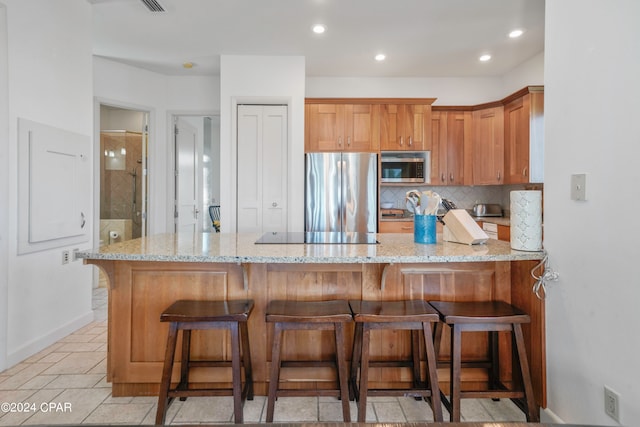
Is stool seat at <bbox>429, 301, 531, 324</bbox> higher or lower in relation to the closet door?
lower

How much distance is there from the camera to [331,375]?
185cm

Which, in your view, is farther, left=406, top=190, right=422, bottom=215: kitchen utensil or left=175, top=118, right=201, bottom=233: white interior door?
left=175, top=118, right=201, bottom=233: white interior door

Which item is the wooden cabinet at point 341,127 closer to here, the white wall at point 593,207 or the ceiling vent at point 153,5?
the ceiling vent at point 153,5

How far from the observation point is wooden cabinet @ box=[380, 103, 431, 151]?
4.12 metres

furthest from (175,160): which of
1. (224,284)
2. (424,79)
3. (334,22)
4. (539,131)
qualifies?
(539,131)

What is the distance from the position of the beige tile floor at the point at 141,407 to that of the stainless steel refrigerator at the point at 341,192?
2.24 meters

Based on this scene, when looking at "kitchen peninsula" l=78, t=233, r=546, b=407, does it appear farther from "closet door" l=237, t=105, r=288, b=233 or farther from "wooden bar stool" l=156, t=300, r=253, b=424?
"closet door" l=237, t=105, r=288, b=233

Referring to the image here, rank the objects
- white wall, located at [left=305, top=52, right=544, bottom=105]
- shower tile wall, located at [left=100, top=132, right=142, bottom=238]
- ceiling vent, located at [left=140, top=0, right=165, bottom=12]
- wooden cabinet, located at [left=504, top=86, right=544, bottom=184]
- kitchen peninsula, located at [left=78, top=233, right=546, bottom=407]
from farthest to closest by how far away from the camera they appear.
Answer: shower tile wall, located at [left=100, top=132, right=142, bottom=238], white wall, located at [left=305, top=52, right=544, bottom=105], wooden cabinet, located at [left=504, top=86, right=544, bottom=184], ceiling vent, located at [left=140, top=0, right=165, bottom=12], kitchen peninsula, located at [left=78, top=233, right=546, bottom=407]

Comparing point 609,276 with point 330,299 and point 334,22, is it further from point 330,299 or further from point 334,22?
point 334,22

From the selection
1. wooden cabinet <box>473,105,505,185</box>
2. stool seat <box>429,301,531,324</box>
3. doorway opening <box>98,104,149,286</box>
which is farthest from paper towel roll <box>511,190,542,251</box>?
doorway opening <box>98,104,149,286</box>

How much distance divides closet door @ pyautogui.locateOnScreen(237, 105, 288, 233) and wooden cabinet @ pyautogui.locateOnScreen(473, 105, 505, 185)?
2396mm

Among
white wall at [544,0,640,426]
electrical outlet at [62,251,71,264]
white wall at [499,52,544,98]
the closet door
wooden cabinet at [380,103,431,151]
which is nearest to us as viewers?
white wall at [544,0,640,426]

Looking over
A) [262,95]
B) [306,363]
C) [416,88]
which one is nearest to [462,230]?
[306,363]

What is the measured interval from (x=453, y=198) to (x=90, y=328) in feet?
14.3
